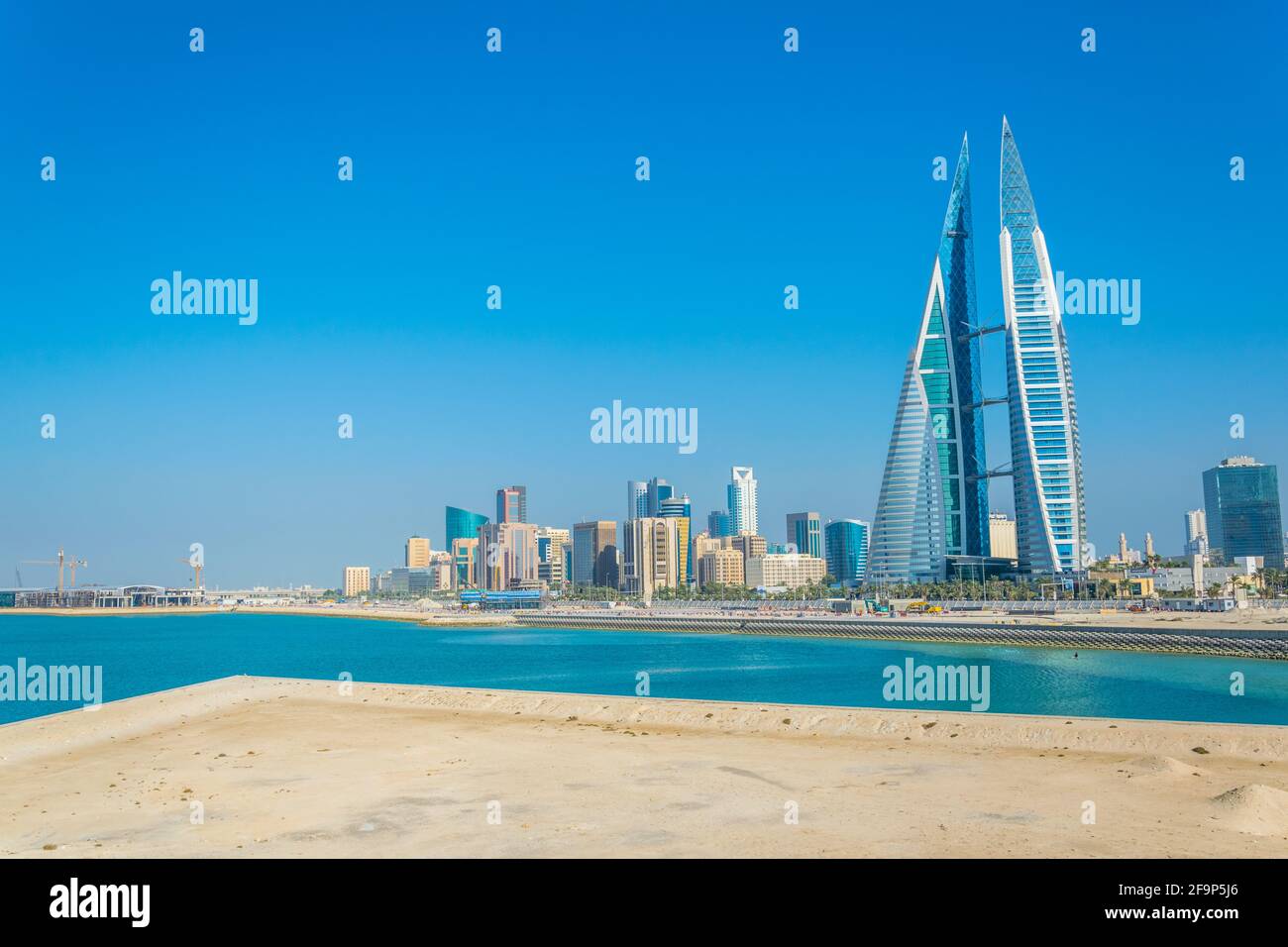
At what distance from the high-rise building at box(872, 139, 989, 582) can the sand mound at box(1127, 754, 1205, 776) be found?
143 m

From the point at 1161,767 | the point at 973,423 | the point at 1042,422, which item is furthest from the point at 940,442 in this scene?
the point at 1161,767

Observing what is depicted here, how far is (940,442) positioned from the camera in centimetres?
16638

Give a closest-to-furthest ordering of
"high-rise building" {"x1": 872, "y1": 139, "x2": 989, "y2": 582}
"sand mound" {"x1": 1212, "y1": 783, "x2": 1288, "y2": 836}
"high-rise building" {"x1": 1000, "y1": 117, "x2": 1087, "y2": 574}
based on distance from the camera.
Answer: "sand mound" {"x1": 1212, "y1": 783, "x2": 1288, "y2": 836}, "high-rise building" {"x1": 1000, "y1": 117, "x2": 1087, "y2": 574}, "high-rise building" {"x1": 872, "y1": 139, "x2": 989, "y2": 582}

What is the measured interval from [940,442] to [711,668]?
366ft

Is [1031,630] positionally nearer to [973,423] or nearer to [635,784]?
[635,784]

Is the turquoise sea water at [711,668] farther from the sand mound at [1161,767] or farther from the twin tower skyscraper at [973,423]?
the twin tower skyscraper at [973,423]

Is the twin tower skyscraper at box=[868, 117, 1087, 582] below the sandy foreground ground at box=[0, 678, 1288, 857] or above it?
above

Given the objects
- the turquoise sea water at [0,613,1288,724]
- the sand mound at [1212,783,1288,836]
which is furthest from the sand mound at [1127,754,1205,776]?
the turquoise sea water at [0,613,1288,724]

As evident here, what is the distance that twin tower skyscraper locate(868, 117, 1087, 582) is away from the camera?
14538 centimetres

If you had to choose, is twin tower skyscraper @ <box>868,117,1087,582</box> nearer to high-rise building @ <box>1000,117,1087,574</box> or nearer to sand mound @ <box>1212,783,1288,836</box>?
high-rise building @ <box>1000,117,1087,574</box>

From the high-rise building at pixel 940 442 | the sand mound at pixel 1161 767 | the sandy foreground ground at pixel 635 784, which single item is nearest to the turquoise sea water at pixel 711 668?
the sandy foreground ground at pixel 635 784

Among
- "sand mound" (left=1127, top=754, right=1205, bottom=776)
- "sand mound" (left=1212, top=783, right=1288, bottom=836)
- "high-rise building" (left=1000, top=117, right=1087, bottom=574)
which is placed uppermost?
"high-rise building" (left=1000, top=117, right=1087, bottom=574)
